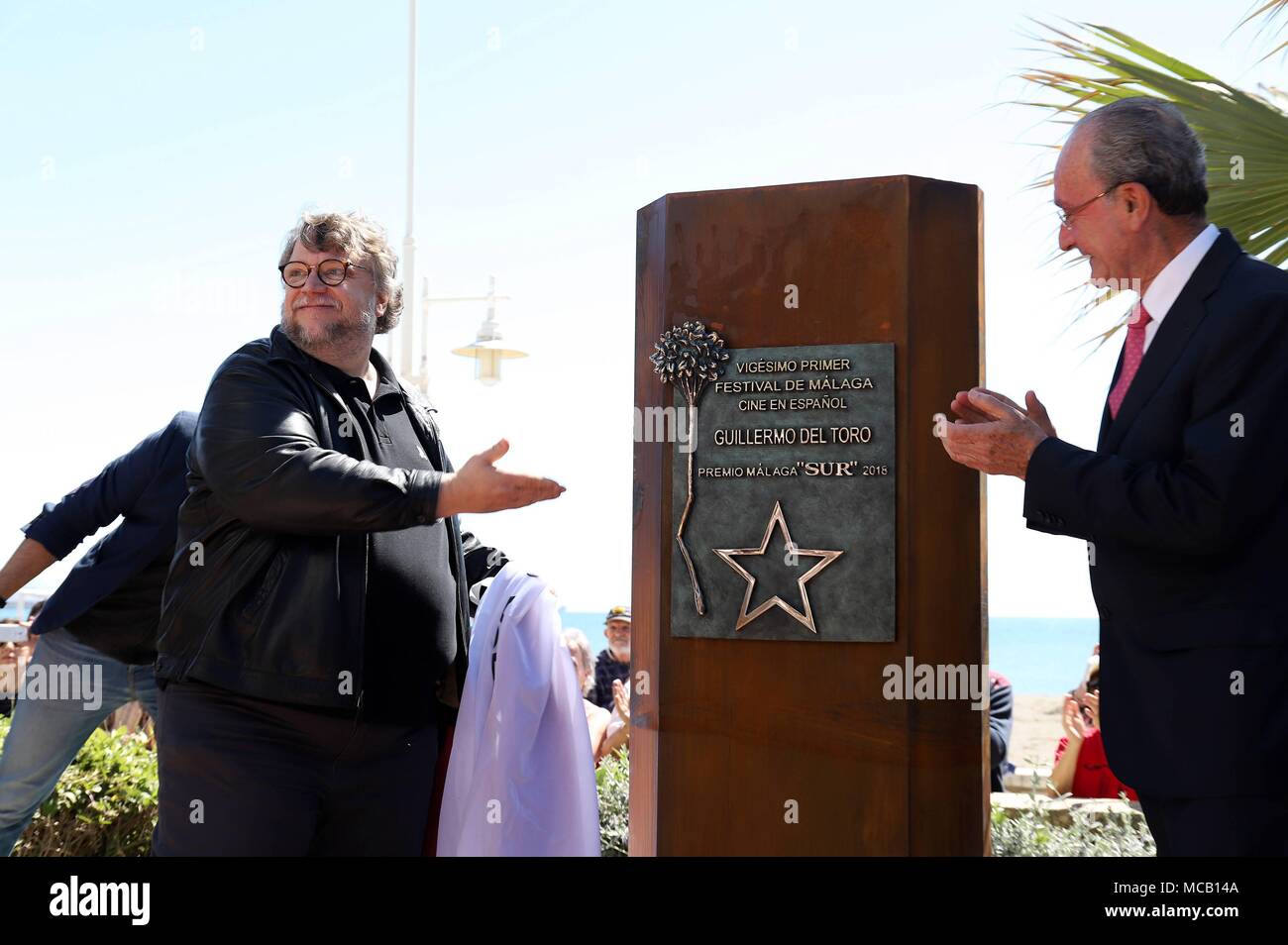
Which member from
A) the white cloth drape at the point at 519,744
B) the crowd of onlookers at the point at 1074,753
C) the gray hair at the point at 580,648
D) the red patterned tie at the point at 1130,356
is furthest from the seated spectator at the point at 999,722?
the red patterned tie at the point at 1130,356

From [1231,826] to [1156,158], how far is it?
54.7 inches

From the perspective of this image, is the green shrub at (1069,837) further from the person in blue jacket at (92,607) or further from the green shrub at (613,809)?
the person in blue jacket at (92,607)

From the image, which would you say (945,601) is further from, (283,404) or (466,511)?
(283,404)

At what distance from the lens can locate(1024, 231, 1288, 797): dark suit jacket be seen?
7.92ft

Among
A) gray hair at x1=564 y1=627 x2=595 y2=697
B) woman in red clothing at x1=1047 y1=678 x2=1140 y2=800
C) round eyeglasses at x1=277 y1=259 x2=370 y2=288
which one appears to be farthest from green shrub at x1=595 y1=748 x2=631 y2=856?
round eyeglasses at x1=277 y1=259 x2=370 y2=288

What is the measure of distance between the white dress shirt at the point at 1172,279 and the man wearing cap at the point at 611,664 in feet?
24.4

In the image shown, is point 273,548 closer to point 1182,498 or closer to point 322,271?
point 322,271

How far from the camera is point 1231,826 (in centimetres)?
241

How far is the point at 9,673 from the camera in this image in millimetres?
9117

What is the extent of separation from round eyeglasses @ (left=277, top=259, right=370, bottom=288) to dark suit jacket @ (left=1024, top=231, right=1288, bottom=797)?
1.84m

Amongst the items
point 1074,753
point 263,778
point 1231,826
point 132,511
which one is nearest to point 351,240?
point 263,778
